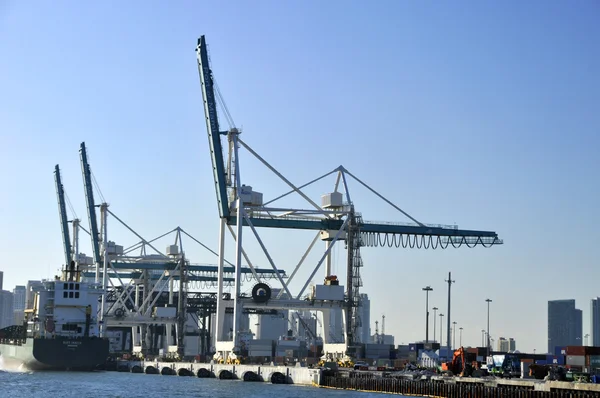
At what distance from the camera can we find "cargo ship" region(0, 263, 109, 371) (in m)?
102

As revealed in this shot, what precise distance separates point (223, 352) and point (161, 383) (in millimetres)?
13213

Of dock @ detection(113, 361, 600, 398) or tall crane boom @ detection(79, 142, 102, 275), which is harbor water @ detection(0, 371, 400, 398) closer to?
dock @ detection(113, 361, 600, 398)

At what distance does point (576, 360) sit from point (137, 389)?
4254cm

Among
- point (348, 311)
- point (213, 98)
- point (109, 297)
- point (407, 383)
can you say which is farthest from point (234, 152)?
point (109, 297)

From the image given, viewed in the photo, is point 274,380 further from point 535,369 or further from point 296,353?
point 296,353

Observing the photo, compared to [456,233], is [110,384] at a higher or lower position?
lower

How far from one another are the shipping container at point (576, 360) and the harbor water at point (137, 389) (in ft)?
95.7

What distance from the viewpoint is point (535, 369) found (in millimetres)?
73062

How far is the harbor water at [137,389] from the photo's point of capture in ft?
228

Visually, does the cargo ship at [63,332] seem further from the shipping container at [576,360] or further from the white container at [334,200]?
the shipping container at [576,360]

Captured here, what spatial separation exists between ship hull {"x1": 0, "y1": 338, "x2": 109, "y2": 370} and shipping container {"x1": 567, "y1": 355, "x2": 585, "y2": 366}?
4778 cm

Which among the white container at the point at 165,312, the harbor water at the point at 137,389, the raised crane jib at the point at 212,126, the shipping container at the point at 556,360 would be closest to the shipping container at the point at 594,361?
the shipping container at the point at 556,360

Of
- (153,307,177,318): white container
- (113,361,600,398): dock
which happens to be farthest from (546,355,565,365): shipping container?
(153,307,177,318): white container

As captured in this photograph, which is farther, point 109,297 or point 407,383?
point 109,297
